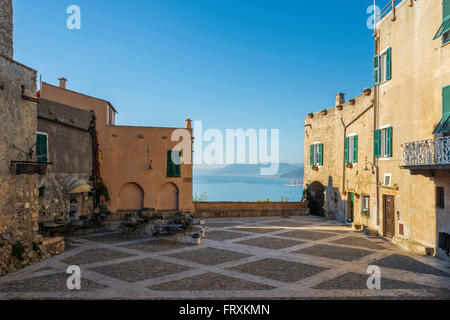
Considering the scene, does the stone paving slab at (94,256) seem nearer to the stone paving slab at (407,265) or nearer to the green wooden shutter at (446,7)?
the stone paving slab at (407,265)

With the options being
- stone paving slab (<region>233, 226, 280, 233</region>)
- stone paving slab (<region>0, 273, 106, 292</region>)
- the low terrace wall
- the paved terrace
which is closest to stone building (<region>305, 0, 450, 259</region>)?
the paved terrace

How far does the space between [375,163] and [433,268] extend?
6551 mm

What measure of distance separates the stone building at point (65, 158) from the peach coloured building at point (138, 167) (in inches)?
54.9

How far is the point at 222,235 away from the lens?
14.8 m

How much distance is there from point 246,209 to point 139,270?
12827 mm

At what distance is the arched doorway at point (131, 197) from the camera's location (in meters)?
19.5

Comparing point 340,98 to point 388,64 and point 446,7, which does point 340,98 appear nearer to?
point 388,64

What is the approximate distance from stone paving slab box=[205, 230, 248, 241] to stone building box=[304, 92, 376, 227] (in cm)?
693

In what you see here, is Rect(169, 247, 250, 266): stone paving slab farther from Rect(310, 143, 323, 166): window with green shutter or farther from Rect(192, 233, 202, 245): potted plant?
Rect(310, 143, 323, 166): window with green shutter

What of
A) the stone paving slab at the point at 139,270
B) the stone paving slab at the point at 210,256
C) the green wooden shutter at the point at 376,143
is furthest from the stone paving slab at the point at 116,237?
the green wooden shutter at the point at 376,143

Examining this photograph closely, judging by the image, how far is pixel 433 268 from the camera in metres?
9.66

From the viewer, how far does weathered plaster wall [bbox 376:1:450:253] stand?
1107 cm
